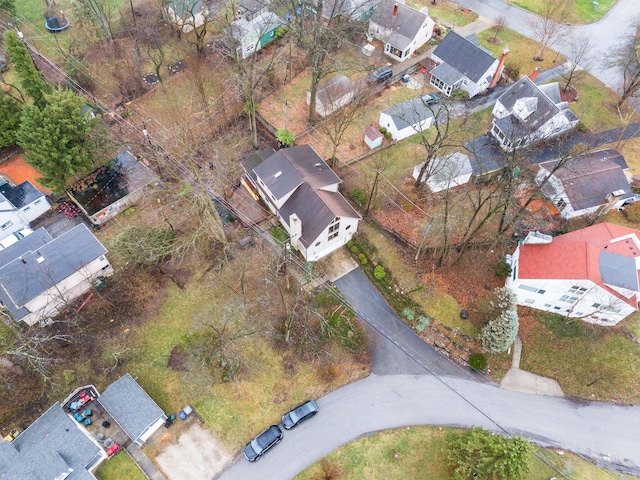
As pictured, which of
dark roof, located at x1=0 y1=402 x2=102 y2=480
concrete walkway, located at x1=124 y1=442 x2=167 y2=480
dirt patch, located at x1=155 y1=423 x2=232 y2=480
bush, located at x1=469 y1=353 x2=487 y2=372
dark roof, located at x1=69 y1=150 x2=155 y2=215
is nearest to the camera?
dark roof, located at x1=0 y1=402 x2=102 y2=480

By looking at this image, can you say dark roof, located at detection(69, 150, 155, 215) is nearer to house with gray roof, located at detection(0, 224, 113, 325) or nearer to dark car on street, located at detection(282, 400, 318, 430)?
house with gray roof, located at detection(0, 224, 113, 325)

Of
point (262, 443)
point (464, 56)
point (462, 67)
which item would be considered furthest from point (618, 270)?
point (464, 56)

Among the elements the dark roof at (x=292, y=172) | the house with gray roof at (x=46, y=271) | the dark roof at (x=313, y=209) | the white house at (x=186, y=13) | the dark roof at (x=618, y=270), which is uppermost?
the white house at (x=186, y=13)

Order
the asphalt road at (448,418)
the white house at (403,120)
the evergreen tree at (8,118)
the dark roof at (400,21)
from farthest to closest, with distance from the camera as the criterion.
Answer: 1. the dark roof at (400,21)
2. the white house at (403,120)
3. the evergreen tree at (8,118)
4. the asphalt road at (448,418)

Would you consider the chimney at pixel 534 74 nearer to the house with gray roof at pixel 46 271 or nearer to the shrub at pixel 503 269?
the shrub at pixel 503 269

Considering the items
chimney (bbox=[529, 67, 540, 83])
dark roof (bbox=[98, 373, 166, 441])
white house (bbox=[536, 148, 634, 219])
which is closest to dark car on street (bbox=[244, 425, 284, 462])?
dark roof (bbox=[98, 373, 166, 441])

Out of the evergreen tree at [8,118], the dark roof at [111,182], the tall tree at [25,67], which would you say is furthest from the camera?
the evergreen tree at [8,118]

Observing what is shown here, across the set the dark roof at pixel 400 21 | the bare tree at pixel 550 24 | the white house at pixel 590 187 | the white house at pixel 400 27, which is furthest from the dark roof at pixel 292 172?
the bare tree at pixel 550 24
